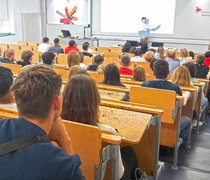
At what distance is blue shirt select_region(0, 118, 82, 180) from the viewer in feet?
3.27

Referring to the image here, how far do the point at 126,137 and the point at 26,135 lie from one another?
954mm

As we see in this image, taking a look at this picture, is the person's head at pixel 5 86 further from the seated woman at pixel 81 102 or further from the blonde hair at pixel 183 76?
the blonde hair at pixel 183 76

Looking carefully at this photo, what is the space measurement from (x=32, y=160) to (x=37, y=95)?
0.26 m

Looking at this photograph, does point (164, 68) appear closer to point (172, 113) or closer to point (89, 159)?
point (172, 113)

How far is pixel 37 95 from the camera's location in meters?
1.12

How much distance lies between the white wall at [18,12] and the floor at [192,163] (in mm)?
9463

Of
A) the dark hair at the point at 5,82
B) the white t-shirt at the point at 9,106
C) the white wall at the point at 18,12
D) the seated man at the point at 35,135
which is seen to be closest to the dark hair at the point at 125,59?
the dark hair at the point at 5,82

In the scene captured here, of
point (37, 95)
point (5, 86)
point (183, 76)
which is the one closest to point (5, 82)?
point (5, 86)

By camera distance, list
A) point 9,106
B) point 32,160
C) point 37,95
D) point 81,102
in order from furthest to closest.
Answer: point 9,106, point 81,102, point 37,95, point 32,160

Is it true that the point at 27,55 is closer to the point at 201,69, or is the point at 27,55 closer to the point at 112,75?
the point at 112,75

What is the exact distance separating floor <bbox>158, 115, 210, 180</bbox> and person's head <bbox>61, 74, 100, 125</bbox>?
1393 millimetres

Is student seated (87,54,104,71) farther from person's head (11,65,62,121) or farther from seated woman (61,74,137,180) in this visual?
person's head (11,65,62,121)

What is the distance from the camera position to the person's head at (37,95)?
3.68ft

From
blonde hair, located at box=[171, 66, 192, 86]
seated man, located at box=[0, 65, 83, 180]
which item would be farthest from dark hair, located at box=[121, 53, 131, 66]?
seated man, located at box=[0, 65, 83, 180]
